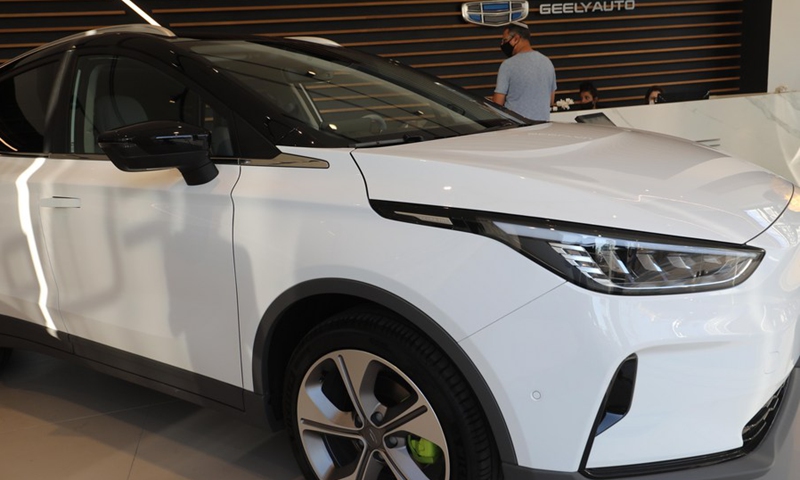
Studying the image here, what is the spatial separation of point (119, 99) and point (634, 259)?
159 cm

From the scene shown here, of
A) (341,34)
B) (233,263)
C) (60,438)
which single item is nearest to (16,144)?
(60,438)

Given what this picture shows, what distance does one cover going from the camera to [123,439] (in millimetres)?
2332

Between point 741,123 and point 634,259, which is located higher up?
point 634,259

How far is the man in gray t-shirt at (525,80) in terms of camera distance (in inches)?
187

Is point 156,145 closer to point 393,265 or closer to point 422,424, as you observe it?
point 393,265

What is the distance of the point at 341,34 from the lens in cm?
793

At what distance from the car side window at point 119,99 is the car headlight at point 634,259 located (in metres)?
1.03

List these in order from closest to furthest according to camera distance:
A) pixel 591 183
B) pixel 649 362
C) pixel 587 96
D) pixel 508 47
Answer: pixel 649 362
pixel 591 183
pixel 508 47
pixel 587 96

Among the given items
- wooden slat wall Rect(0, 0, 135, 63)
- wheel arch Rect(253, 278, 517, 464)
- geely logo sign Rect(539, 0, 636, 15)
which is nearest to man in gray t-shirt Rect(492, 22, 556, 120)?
wheel arch Rect(253, 278, 517, 464)

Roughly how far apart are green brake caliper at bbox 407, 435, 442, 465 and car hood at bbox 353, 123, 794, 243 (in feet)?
1.86

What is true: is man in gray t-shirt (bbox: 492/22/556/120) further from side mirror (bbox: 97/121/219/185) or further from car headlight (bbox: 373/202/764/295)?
car headlight (bbox: 373/202/764/295)

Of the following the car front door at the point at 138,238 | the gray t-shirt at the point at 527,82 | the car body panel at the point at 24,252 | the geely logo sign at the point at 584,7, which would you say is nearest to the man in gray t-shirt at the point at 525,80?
the gray t-shirt at the point at 527,82

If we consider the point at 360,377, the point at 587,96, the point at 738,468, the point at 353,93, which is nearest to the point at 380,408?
the point at 360,377

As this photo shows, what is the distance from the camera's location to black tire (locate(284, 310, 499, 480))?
4.83 feet
